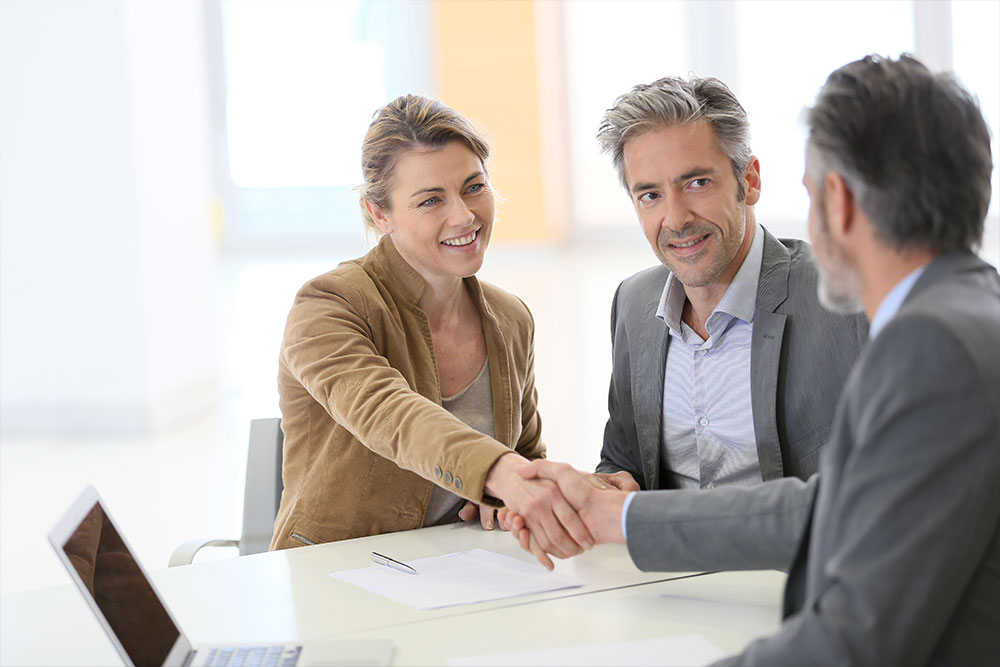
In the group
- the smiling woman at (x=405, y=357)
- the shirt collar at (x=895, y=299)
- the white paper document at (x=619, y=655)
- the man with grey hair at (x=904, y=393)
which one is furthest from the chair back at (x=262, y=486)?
the shirt collar at (x=895, y=299)

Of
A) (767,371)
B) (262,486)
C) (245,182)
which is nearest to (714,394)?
(767,371)

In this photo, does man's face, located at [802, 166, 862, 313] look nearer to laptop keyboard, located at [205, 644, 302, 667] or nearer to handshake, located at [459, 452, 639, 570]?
handshake, located at [459, 452, 639, 570]

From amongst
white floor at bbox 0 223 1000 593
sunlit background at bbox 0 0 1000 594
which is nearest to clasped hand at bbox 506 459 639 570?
sunlit background at bbox 0 0 1000 594

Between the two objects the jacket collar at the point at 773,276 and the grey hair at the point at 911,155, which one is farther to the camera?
the jacket collar at the point at 773,276

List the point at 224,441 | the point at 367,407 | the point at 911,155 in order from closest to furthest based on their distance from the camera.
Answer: the point at 911,155 → the point at 367,407 → the point at 224,441

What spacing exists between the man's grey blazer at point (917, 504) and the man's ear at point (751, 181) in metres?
1.22

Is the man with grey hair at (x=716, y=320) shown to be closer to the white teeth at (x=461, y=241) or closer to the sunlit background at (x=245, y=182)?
the white teeth at (x=461, y=241)

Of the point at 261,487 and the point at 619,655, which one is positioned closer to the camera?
the point at 619,655

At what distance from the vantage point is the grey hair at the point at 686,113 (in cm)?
220

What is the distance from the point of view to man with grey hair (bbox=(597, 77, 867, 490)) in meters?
2.11

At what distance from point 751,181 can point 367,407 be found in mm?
932

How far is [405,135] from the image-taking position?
7.71 feet

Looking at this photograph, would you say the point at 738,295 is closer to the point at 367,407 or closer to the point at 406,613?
the point at 367,407

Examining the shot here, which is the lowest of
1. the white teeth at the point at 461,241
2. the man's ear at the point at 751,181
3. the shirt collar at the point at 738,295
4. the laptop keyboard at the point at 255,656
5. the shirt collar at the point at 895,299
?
the laptop keyboard at the point at 255,656
